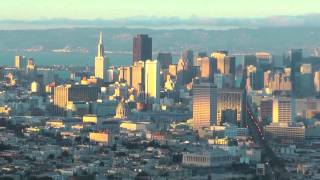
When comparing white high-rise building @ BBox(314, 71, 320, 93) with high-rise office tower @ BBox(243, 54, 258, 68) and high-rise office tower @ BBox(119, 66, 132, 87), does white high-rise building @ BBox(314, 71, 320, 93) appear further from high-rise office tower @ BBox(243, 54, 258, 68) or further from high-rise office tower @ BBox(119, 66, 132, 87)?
high-rise office tower @ BBox(119, 66, 132, 87)

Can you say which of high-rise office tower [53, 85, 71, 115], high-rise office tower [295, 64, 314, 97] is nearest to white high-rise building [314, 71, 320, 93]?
high-rise office tower [295, 64, 314, 97]

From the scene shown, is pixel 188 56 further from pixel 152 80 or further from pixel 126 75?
pixel 152 80

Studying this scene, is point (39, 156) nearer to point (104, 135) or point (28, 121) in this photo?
point (104, 135)

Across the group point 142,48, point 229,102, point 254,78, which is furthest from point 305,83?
point 229,102

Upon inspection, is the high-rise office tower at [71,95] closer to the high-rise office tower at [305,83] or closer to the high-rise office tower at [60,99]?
the high-rise office tower at [60,99]

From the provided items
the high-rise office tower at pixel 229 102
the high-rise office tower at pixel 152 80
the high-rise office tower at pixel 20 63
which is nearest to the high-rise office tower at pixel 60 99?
the high-rise office tower at pixel 152 80

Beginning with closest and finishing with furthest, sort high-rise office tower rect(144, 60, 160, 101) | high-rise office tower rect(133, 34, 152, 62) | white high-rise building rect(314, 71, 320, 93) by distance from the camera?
high-rise office tower rect(144, 60, 160, 101), white high-rise building rect(314, 71, 320, 93), high-rise office tower rect(133, 34, 152, 62)
